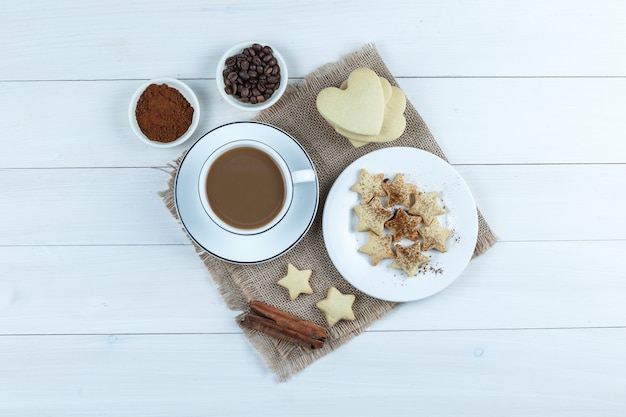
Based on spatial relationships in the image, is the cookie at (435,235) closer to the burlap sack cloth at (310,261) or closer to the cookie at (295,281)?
the burlap sack cloth at (310,261)

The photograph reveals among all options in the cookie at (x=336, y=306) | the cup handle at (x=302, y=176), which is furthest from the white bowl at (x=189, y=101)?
the cookie at (x=336, y=306)

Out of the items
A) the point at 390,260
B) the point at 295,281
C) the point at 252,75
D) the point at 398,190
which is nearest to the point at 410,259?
the point at 390,260

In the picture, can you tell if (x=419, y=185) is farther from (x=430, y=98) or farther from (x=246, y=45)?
(x=246, y=45)

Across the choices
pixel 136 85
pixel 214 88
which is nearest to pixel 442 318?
pixel 214 88

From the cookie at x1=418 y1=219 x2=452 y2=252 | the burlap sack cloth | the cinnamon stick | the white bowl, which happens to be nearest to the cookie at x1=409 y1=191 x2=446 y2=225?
the cookie at x1=418 y1=219 x2=452 y2=252

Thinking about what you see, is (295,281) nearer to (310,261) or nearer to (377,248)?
(310,261)

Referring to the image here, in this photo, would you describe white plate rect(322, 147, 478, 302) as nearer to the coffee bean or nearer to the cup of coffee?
the cup of coffee
